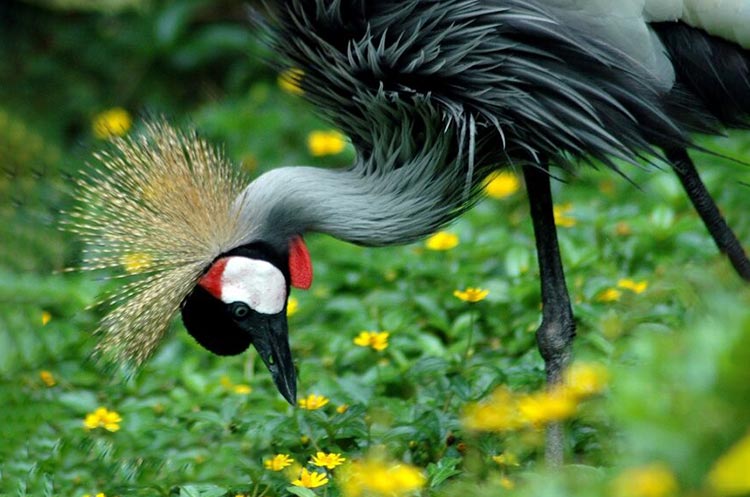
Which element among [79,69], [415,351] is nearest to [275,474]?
[415,351]

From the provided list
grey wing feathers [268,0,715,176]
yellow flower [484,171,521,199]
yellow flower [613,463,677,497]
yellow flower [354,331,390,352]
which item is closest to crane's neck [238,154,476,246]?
grey wing feathers [268,0,715,176]

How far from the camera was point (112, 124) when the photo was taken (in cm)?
513

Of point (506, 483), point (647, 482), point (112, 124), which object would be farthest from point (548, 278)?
point (112, 124)

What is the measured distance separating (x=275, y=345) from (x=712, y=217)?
124 centimetres

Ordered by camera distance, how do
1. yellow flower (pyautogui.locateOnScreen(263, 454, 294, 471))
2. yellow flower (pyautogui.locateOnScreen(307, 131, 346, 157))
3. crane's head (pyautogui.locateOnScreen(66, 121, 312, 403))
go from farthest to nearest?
yellow flower (pyautogui.locateOnScreen(307, 131, 346, 157)) < crane's head (pyautogui.locateOnScreen(66, 121, 312, 403)) < yellow flower (pyautogui.locateOnScreen(263, 454, 294, 471))

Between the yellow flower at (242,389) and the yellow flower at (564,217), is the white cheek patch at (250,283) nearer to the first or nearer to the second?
the yellow flower at (242,389)

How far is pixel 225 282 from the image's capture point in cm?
292

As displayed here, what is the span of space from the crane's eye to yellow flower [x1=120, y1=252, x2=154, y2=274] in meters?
0.26

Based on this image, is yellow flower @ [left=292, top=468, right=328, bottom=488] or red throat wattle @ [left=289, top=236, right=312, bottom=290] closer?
yellow flower @ [left=292, top=468, right=328, bottom=488]

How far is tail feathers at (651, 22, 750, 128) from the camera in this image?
2.98 m

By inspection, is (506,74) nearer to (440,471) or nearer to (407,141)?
(407,141)

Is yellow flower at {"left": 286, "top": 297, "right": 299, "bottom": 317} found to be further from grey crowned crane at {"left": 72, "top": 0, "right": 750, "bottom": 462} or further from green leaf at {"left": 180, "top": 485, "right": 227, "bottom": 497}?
green leaf at {"left": 180, "top": 485, "right": 227, "bottom": 497}

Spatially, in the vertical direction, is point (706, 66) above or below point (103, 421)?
above

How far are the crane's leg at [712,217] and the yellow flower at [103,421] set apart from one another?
5.24ft
